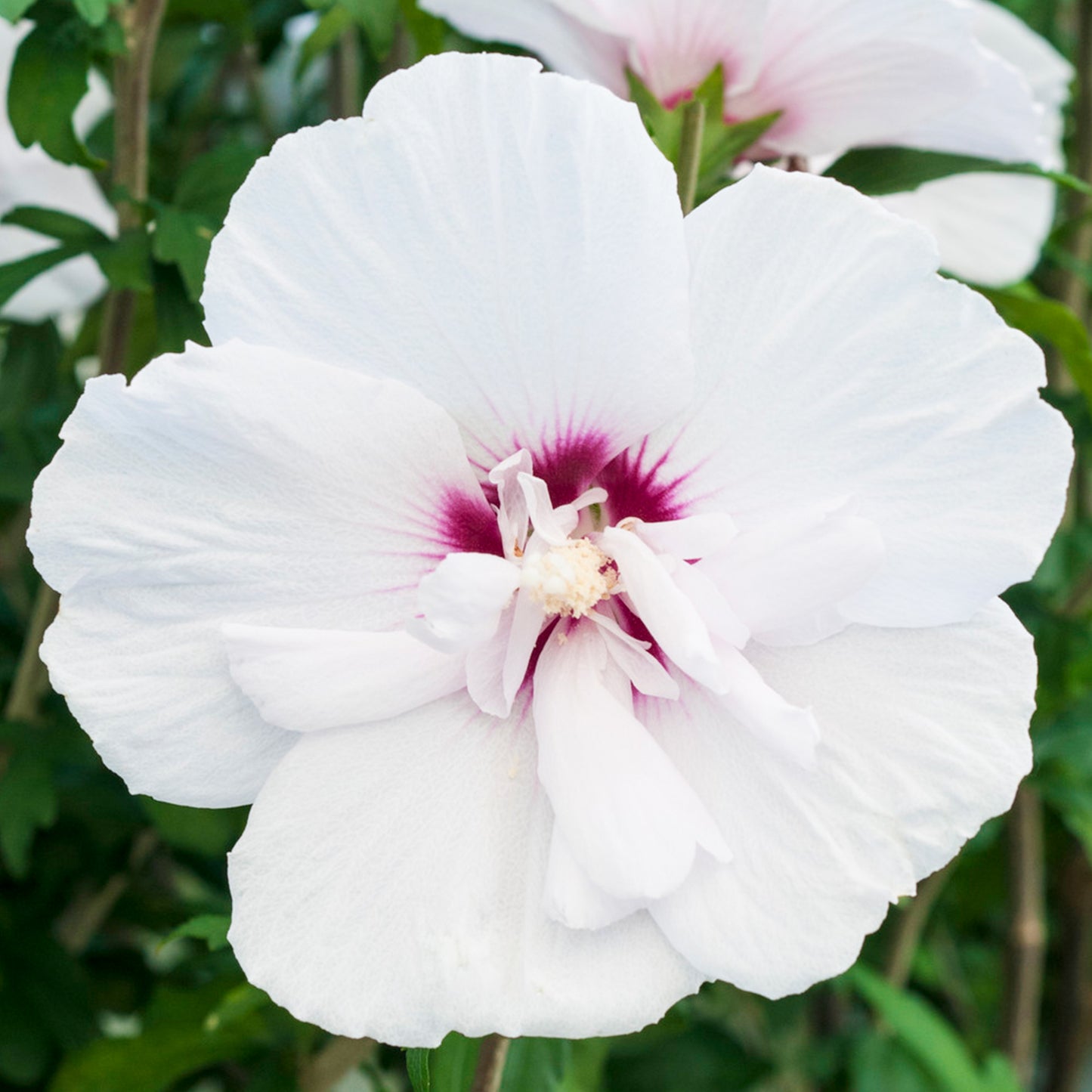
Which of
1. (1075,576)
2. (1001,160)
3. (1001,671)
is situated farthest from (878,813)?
(1075,576)

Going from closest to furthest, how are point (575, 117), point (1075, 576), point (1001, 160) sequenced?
point (575, 117) < point (1001, 160) < point (1075, 576)

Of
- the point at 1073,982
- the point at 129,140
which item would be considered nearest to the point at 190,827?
the point at 129,140

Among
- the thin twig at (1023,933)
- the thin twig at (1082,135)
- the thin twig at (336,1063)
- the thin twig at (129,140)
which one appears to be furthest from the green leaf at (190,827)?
the thin twig at (1082,135)

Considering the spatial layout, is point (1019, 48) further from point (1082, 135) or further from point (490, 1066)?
point (490, 1066)

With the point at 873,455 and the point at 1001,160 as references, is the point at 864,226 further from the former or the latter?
the point at 1001,160

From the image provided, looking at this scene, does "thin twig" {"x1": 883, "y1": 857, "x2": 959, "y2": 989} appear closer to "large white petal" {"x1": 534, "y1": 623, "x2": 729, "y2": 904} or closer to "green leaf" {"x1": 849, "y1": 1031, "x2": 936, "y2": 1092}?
"green leaf" {"x1": 849, "y1": 1031, "x2": 936, "y2": 1092}

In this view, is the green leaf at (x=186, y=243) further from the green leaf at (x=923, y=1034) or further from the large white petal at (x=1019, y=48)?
the green leaf at (x=923, y=1034)
